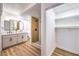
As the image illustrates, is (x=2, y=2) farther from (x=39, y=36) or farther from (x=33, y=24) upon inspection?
(x=39, y=36)

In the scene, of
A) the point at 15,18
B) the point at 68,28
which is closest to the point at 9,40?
the point at 15,18

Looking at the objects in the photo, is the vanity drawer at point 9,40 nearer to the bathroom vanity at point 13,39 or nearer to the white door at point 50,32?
the bathroom vanity at point 13,39

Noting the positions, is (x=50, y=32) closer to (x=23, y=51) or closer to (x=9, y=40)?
(x=23, y=51)

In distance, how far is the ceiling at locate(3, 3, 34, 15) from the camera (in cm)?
162

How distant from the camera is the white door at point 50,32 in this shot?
166 centimetres

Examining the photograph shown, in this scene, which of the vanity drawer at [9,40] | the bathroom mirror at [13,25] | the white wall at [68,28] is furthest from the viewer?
the vanity drawer at [9,40]

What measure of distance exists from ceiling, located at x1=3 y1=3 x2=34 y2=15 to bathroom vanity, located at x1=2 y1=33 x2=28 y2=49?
49cm

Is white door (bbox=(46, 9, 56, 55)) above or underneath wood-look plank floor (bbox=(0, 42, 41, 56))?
above

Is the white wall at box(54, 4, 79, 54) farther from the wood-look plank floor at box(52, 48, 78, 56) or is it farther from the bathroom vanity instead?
the bathroom vanity

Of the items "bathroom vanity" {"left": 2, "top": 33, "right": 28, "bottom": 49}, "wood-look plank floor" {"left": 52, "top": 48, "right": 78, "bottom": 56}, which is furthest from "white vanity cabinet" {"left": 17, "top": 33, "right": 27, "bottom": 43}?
"wood-look plank floor" {"left": 52, "top": 48, "right": 78, "bottom": 56}

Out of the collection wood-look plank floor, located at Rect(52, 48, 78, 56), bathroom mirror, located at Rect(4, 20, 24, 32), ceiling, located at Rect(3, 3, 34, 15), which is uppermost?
ceiling, located at Rect(3, 3, 34, 15)

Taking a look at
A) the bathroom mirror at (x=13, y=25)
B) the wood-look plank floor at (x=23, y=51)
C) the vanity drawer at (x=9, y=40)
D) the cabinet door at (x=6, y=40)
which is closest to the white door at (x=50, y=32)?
the wood-look plank floor at (x=23, y=51)

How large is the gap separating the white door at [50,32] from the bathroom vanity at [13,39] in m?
0.47

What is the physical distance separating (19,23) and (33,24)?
28cm
